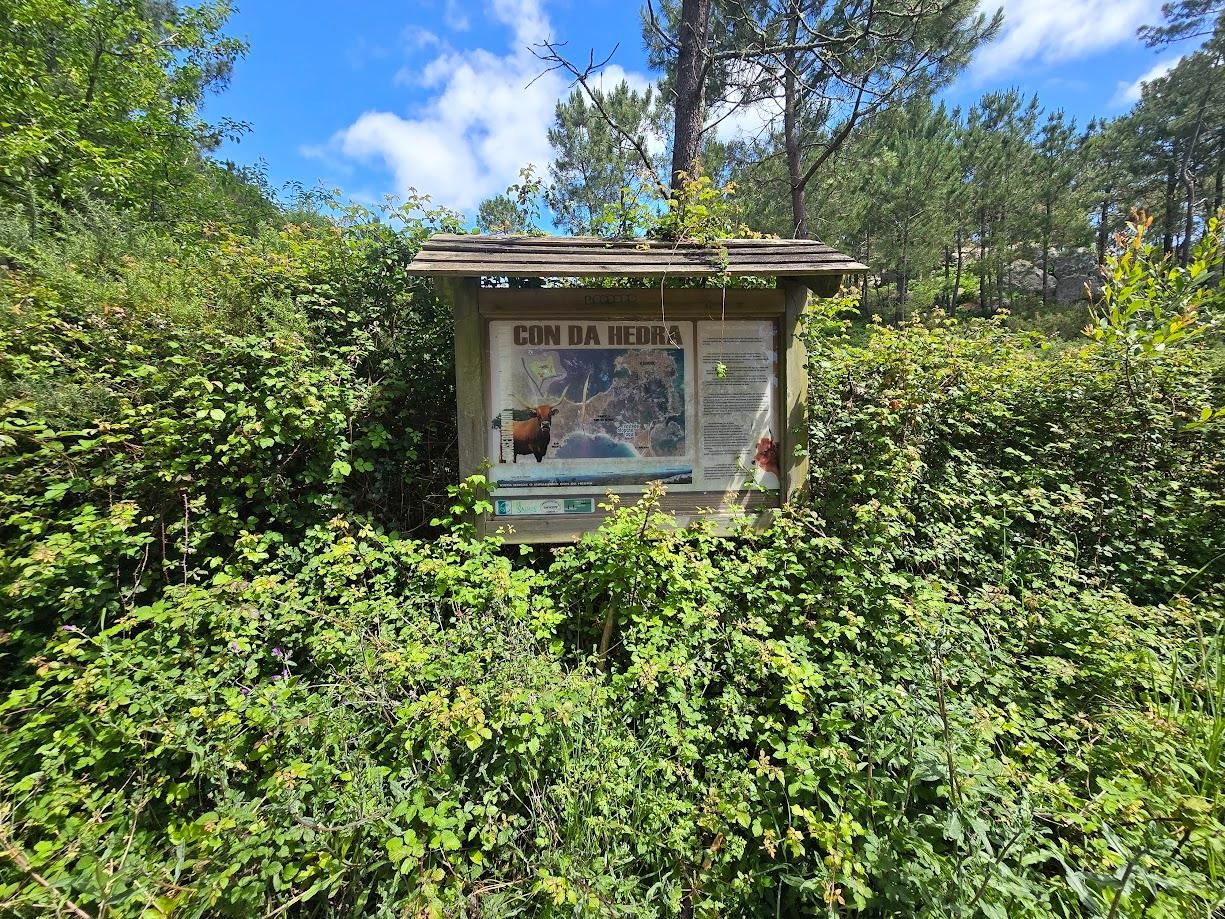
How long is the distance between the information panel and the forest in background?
1.54 feet

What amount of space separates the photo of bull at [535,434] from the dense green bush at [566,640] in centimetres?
42

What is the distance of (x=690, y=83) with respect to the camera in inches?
A: 193

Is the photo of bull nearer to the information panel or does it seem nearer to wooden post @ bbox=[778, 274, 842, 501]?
the information panel

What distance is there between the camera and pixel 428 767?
1.96 metres

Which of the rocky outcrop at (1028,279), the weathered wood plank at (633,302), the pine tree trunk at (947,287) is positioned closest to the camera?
the weathered wood plank at (633,302)

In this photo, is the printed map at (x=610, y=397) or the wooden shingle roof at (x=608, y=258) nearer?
the wooden shingle roof at (x=608, y=258)

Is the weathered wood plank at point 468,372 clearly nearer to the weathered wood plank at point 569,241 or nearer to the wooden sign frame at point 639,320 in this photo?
the wooden sign frame at point 639,320

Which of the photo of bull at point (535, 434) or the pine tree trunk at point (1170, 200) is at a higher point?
the pine tree trunk at point (1170, 200)

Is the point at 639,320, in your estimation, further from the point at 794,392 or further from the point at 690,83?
the point at 690,83

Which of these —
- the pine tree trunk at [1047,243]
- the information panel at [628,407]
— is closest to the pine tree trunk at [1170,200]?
the pine tree trunk at [1047,243]

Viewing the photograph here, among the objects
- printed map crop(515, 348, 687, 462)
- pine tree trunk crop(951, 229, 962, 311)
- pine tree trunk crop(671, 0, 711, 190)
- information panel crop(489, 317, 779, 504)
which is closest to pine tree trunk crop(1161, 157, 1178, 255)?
pine tree trunk crop(951, 229, 962, 311)

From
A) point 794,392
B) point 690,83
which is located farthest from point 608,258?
point 690,83

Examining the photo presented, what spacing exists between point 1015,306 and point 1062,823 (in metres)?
30.8

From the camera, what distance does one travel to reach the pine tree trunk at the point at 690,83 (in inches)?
188
